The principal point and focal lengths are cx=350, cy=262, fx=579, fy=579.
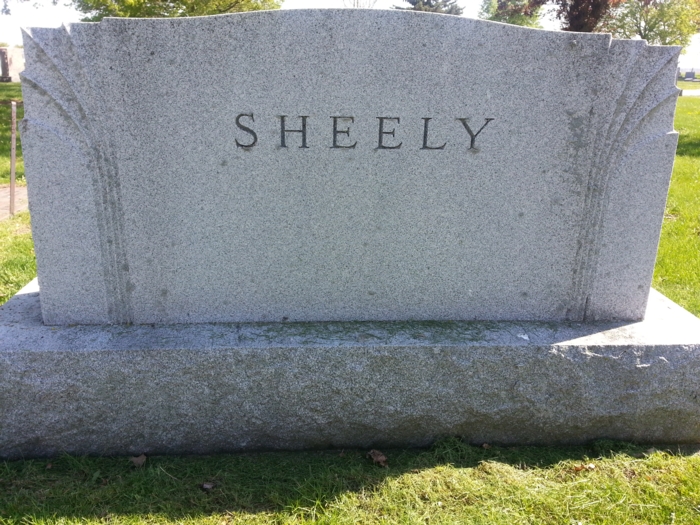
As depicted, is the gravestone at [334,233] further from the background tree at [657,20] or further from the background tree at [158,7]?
the background tree at [657,20]

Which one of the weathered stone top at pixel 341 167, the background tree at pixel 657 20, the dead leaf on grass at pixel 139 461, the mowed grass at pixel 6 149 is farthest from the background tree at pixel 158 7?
the background tree at pixel 657 20

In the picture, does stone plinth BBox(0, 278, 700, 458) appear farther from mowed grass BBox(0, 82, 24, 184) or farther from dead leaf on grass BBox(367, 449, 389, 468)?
mowed grass BBox(0, 82, 24, 184)

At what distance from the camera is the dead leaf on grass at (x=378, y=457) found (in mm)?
2727

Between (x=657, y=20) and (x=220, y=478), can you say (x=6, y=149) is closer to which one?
(x=220, y=478)

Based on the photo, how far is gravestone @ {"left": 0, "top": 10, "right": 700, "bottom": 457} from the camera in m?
2.62

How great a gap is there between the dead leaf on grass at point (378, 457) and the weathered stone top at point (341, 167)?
0.66 meters

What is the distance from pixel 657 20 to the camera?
1367 inches

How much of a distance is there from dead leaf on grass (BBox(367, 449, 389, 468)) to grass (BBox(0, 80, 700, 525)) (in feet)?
0.11

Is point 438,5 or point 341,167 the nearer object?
point 341,167

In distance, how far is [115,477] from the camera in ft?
8.47

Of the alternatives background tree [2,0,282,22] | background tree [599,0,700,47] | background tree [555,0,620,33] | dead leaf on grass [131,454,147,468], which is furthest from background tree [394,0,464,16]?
dead leaf on grass [131,454,147,468]

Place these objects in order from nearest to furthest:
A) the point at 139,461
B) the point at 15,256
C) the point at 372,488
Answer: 1. the point at 372,488
2. the point at 139,461
3. the point at 15,256

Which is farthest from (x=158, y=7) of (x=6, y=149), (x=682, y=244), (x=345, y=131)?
(x=345, y=131)

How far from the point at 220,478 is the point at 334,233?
1250 mm
